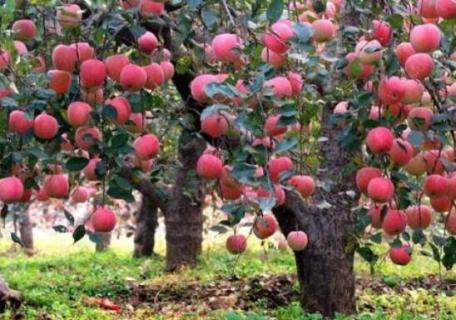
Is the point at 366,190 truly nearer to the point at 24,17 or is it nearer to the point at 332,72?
the point at 332,72

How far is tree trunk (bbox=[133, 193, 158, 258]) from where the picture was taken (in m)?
8.55

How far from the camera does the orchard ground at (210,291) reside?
477cm

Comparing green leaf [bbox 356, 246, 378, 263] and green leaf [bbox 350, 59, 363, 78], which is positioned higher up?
green leaf [bbox 350, 59, 363, 78]

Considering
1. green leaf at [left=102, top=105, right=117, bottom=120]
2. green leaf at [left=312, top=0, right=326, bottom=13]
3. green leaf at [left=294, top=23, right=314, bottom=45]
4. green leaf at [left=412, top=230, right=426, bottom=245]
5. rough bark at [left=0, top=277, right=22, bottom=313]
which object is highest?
green leaf at [left=312, top=0, right=326, bottom=13]

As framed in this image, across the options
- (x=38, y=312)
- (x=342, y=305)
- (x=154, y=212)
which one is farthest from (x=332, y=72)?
(x=154, y=212)

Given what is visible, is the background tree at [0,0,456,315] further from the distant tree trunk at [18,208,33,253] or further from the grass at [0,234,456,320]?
the distant tree trunk at [18,208,33,253]

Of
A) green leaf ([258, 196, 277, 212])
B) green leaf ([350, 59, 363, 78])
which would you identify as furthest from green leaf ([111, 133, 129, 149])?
green leaf ([350, 59, 363, 78])

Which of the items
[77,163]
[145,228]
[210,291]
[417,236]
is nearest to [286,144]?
[77,163]

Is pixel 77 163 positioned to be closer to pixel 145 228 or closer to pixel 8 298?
pixel 8 298

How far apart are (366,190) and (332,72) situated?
16.2 inches

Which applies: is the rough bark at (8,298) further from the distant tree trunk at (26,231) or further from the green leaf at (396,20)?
the distant tree trunk at (26,231)

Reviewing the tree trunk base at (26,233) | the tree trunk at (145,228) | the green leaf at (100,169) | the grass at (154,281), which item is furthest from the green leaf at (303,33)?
the tree trunk base at (26,233)

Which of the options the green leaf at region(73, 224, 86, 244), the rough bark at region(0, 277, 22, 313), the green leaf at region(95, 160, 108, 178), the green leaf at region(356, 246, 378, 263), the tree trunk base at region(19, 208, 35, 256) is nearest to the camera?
the green leaf at region(95, 160, 108, 178)

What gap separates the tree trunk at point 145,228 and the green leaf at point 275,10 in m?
6.58
